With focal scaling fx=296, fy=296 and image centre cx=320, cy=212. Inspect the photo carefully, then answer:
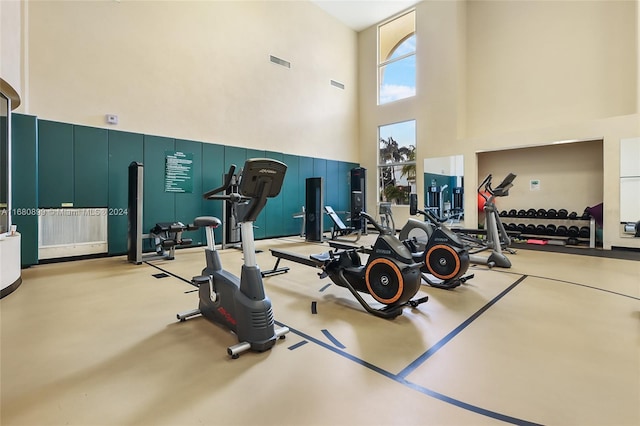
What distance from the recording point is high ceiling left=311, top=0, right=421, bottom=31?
31.1 ft

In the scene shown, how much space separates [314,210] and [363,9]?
23.5 feet

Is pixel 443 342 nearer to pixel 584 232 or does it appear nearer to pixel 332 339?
pixel 332 339

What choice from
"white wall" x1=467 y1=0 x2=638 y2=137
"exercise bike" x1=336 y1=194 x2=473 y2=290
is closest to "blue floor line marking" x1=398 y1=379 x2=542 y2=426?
"exercise bike" x1=336 y1=194 x2=473 y2=290

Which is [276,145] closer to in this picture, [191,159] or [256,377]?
[191,159]

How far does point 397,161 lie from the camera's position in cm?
1037

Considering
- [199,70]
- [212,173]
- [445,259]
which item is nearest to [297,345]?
[445,259]

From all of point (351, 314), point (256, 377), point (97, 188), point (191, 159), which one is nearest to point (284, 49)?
point (191, 159)

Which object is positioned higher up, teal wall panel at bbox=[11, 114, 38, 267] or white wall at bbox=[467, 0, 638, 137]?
white wall at bbox=[467, 0, 638, 137]

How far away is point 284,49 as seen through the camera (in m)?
8.69

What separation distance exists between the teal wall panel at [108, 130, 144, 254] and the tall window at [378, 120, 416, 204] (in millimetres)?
7739

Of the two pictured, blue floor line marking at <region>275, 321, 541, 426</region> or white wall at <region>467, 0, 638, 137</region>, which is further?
white wall at <region>467, 0, 638, 137</region>

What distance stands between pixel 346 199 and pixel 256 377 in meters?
9.13

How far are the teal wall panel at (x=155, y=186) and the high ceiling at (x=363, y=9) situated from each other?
22.9 ft

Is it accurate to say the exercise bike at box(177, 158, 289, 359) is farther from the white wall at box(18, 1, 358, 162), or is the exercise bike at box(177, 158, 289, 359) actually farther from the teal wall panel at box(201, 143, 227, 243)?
the white wall at box(18, 1, 358, 162)
